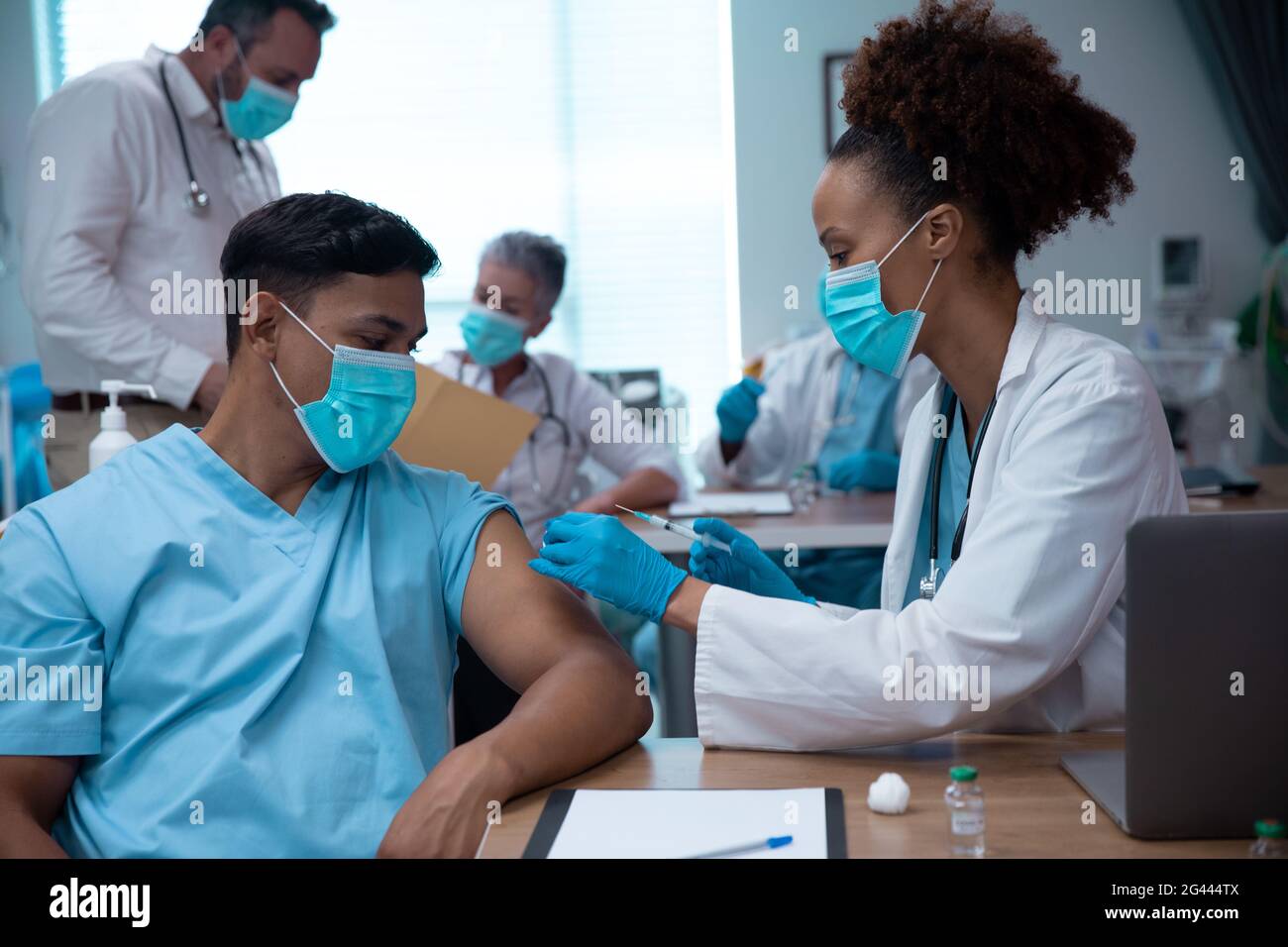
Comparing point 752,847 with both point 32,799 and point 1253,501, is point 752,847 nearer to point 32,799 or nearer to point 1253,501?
point 32,799

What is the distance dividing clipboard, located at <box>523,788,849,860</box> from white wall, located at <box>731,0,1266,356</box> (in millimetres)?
2909

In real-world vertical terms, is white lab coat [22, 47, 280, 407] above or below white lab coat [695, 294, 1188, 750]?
above

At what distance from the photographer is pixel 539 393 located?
A: 2.90 metres

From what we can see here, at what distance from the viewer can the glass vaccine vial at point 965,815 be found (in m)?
0.88

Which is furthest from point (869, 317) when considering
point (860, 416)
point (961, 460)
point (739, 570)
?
point (860, 416)

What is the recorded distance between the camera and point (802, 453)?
3.27 m

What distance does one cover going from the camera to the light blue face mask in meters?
1.26

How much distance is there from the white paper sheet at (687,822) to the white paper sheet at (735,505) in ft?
4.70

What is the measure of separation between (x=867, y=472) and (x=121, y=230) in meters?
1.68

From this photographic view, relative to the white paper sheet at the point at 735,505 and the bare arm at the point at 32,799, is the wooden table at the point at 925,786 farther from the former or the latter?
the white paper sheet at the point at 735,505

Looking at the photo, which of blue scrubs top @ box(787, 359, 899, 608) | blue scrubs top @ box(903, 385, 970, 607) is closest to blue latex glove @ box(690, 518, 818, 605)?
blue scrubs top @ box(903, 385, 970, 607)

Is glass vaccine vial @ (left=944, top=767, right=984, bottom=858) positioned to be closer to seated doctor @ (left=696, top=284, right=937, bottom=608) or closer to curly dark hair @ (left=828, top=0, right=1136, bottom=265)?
curly dark hair @ (left=828, top=0, right=1136, bottom=265)
